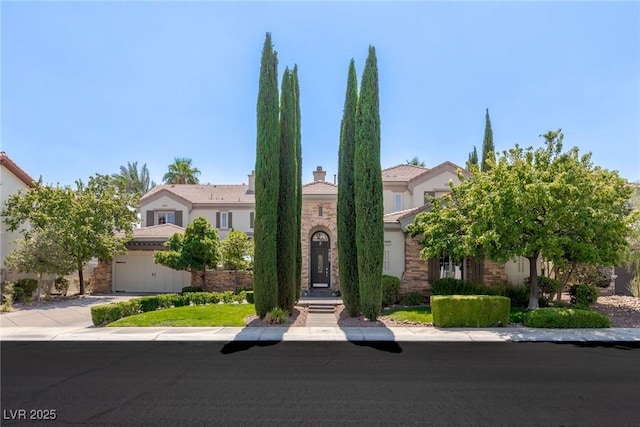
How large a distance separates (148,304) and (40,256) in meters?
6.20

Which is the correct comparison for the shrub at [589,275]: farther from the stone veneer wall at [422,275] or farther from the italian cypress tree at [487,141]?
the italian cypress tree at [487,141]

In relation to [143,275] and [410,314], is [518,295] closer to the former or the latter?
[410,314]

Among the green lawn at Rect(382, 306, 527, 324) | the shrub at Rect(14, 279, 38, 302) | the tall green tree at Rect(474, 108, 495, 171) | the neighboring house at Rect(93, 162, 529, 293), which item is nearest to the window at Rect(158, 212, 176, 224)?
the neighboring house at Rect(93, 162, 529, 293)

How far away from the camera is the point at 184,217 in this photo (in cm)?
3105

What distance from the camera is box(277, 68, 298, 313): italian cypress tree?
14648 mm

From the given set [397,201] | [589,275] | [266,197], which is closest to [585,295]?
[589,275]

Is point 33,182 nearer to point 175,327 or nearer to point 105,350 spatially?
point 175,327

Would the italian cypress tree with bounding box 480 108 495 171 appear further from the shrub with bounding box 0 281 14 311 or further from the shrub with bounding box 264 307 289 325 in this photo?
the shrub with bounding box 0 281 14 311

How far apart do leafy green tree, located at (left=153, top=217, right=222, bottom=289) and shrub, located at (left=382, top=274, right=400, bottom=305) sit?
8626mm

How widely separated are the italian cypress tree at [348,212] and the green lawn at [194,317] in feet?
12.3

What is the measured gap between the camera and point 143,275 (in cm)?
2422

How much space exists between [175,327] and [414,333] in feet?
24.8

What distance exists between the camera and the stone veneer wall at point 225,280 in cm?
2206

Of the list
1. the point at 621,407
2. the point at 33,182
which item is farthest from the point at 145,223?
the point at 621,407
